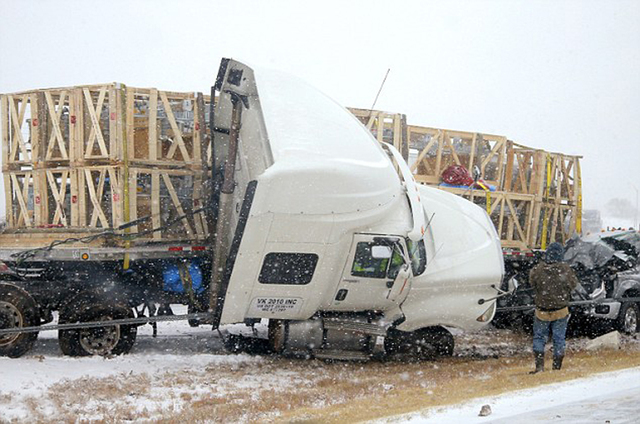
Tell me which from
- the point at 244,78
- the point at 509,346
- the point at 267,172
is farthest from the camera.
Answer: the point at 509,346

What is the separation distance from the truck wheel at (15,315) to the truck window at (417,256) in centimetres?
474

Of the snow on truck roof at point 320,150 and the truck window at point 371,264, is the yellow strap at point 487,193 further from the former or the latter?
the truck window at point 371,264

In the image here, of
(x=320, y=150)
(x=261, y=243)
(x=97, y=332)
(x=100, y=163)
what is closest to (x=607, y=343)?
(x=320, y=150)

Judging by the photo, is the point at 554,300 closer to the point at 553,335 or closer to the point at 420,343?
the point at 553,335

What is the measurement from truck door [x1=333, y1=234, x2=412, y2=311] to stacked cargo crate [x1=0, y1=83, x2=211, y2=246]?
2291 millimetres

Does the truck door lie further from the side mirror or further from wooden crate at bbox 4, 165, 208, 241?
wooden crate at bbox 4, 165, 208, 241

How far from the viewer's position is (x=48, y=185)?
9.69 metres

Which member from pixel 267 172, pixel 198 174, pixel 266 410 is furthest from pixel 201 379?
pixel 198 174

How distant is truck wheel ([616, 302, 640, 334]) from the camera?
42.5ft

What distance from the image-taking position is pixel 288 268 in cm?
865

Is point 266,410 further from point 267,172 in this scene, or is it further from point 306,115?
point 306,115

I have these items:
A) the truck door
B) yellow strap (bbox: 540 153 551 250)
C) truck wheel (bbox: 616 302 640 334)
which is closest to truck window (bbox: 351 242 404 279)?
the truck door

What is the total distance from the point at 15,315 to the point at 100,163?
2194 mm

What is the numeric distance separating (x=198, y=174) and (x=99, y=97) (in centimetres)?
166
